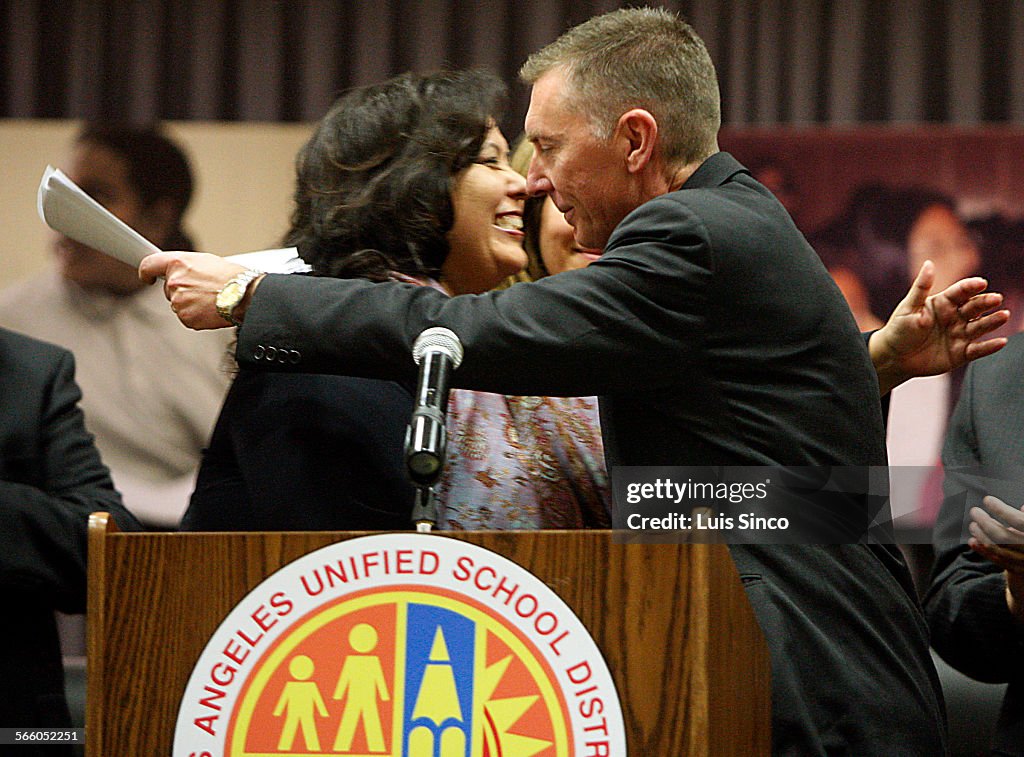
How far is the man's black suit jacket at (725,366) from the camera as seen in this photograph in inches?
56.6

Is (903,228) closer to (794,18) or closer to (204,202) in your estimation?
(794,18)

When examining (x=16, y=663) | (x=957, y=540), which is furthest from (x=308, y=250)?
(x=957, y=540)

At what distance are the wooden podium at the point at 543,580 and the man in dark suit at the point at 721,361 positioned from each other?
0.28 meters

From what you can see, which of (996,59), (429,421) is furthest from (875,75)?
(429,421)

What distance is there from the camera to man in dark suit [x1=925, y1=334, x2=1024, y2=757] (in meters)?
1.92

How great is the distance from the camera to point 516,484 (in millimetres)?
1682

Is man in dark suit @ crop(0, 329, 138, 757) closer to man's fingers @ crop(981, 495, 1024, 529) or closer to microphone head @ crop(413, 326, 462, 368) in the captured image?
microphone head @ crop(413, 326, 462, 368)

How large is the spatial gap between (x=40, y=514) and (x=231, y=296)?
86 centimetres

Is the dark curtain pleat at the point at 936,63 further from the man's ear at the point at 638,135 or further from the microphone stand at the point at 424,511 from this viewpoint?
the microphone stand at the point at 424,511

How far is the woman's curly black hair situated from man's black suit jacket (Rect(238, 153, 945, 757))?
339 mm

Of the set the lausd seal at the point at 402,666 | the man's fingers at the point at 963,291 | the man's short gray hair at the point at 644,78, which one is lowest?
the lausd seal at the point at 402,666

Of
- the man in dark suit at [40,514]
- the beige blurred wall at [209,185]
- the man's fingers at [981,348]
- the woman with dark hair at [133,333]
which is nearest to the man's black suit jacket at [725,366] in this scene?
the man's fingers at [981,348]

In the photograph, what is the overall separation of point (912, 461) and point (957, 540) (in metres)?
1.41

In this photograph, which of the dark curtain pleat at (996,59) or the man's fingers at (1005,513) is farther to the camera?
the dark curtain pleat at (996,59)
